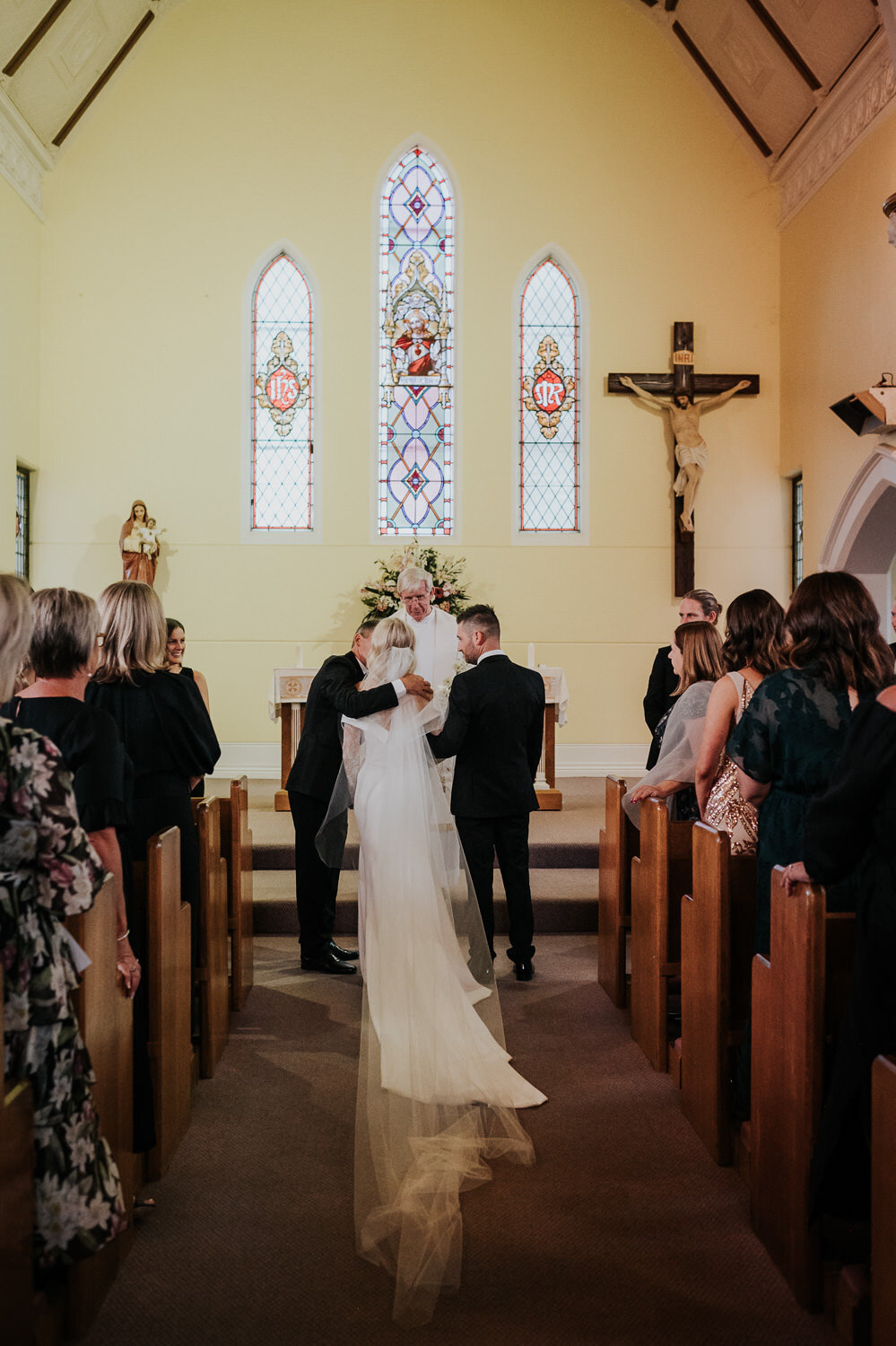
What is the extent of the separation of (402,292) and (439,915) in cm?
756

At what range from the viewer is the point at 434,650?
696 centimetres

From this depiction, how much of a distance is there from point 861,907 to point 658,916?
71.0 inches

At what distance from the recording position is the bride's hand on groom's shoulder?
166 inches

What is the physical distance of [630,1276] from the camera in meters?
2.46

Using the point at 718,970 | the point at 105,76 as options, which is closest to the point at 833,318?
the point at 105,76

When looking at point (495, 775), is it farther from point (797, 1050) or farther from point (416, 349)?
point (416, 349)

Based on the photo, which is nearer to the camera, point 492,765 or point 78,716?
point 78,716

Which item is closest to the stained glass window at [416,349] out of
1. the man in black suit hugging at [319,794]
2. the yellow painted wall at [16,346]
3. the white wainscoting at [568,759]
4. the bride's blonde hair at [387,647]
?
the white wainscoting at [568,759]

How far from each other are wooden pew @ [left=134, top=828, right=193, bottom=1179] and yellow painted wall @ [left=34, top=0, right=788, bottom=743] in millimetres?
6662

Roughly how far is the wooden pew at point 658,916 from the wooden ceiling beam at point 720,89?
8015mm

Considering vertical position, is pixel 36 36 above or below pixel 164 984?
above

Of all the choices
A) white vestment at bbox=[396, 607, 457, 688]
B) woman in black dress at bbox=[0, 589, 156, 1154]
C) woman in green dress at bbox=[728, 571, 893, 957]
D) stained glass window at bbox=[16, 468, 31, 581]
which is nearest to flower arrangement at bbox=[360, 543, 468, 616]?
white vestment at bbox=[396, 607, 457, 688]

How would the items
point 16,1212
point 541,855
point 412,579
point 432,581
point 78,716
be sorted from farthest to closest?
point 432,581
point 541,855
point 412,579
point 78,716
point 16,1212

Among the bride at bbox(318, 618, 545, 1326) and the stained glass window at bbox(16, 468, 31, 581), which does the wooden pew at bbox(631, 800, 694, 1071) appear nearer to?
the bride at bbox(318, 618, 545, 1326)
